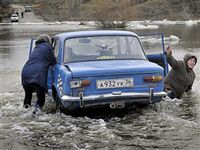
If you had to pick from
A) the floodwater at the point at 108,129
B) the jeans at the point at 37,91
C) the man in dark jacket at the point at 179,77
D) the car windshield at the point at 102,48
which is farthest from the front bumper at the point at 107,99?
the man in dark jacket at the point at 179,77

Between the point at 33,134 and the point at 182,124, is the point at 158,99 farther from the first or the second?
the point at 33,134

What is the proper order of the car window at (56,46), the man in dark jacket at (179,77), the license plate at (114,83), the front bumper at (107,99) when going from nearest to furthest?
1. the front bumper at (107,99)
2. the license plate at (114,83)
3. the car window at (56,46)
4. the man in dark jacket at (179,77)

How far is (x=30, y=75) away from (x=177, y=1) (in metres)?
Result: 94.2

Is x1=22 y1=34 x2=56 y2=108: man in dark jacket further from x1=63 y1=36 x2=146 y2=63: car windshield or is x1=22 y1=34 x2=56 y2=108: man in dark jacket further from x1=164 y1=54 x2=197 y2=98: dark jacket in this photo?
x1=164 y1=54 x2=197 y2=98: dark jacket

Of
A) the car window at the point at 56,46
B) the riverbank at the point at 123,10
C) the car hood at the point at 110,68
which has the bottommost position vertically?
the riverbank at the point at 123,10

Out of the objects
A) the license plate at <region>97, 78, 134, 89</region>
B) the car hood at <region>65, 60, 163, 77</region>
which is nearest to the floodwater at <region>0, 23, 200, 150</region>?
the license plate at <region>97, 78, 134, 89</region>

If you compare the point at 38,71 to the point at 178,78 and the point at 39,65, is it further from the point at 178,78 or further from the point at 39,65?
the point at 178,78

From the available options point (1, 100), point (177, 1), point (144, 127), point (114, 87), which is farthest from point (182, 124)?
point (177, 1)

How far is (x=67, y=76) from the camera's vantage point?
760 cm

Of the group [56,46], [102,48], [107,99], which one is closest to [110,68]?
[107,99]

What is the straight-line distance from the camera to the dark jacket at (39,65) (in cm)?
854

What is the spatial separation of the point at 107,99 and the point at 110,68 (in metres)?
0.54

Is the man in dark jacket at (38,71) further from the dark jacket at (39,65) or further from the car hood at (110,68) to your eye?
the car hood at (110,68)

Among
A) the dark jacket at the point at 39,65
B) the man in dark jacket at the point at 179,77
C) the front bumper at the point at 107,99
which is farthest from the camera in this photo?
the man in dark jacket at the point at 179,77
